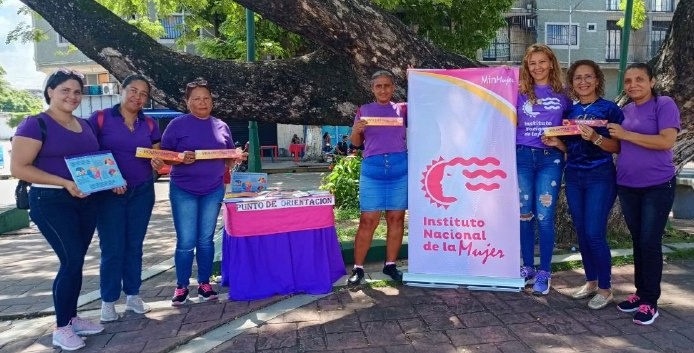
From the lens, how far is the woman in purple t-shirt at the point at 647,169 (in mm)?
3486

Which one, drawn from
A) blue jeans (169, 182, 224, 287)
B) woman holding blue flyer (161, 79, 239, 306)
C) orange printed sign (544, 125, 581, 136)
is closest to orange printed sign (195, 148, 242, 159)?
woman holding blue flyer (161, 79, 239, 306)

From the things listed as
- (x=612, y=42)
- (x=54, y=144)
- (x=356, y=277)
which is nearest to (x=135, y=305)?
(x=54, y=144)

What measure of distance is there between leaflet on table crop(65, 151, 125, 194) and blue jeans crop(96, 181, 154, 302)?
21cm

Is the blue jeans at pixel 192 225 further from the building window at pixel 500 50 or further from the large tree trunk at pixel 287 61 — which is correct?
the building window at pixel 500 50

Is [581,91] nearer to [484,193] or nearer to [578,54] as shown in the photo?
[484,193]

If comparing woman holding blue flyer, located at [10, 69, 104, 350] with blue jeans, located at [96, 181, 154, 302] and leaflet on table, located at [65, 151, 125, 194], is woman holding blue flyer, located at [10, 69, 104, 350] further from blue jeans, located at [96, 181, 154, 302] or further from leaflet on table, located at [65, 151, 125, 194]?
blue jeans, located at [96, 181, 154, 302]

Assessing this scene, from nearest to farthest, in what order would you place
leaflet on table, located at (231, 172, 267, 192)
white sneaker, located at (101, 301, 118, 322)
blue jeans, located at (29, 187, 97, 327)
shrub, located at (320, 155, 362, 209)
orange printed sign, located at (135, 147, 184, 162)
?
blue jeans, located at (29, 187, 97, 327) → orange printed sign, located at (135, 147, 184, 162) → white sneaker, located at (101, 301, 118, 322) → leaflet on table, located at (231, 172, 267, 192) → shrub, located at (320, 155, 362, 209)

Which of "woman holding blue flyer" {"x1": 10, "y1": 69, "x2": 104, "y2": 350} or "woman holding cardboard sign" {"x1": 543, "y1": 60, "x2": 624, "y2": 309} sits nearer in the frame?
"woman holding blue flyer" {"x1": 10, "y1": 69, "x2": 104, "y2": 350}

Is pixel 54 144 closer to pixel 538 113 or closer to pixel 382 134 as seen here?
pixel 382 134

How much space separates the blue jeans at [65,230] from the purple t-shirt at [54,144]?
15cm

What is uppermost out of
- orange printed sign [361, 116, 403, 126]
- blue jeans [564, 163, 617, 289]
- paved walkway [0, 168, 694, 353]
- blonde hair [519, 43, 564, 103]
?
blonde hair [519, 43, 564, 103]

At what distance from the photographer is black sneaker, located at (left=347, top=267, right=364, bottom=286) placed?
15.1 ft

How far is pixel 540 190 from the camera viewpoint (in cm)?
412

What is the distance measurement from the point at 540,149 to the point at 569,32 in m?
27.6
